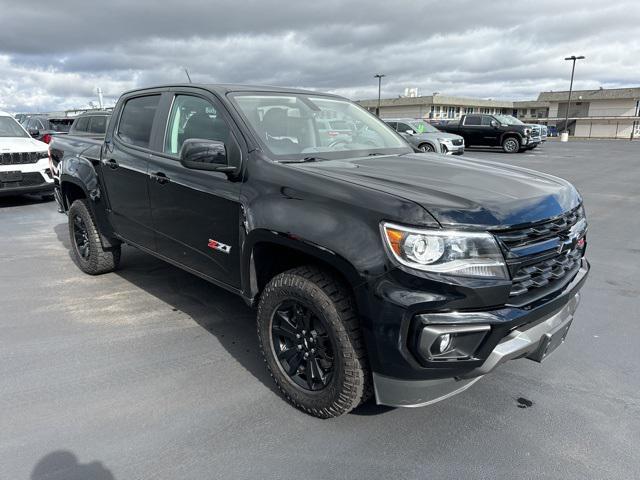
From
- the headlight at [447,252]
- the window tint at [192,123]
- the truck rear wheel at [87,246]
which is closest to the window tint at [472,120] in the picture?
the truck rear wheel at [87,246]

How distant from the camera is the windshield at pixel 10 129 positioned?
33.9ft

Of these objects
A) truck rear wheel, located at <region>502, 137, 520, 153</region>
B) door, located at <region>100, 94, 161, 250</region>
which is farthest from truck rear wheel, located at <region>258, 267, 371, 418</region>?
truck rear wheel, located at <region>502, 137, 520, 153</region>

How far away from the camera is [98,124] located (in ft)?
36.1

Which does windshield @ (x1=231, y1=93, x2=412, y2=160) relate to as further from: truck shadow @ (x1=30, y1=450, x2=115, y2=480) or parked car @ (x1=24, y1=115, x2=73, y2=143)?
parked car @ (x1=24, y1=115, x2=73, y2=143)

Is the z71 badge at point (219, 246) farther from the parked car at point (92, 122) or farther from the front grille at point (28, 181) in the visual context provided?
the parked car at point (92, 122)

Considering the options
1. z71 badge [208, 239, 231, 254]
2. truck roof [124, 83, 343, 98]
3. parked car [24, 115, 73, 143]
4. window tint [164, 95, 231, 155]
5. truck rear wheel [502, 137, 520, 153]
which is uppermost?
truck roof [124, 83, 343, 98]

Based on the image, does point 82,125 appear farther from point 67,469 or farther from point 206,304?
point 67,469

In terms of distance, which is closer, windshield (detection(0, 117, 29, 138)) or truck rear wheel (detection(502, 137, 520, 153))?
windshield (detection(0, 117, 29, 138))

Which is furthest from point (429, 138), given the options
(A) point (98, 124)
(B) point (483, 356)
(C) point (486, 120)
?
(B) point (483, 356)

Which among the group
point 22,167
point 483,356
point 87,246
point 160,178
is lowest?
point 87,246

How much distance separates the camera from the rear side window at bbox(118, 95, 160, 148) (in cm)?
406

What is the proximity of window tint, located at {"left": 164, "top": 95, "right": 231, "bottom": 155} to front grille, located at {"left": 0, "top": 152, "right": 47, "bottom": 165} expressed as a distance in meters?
7.22

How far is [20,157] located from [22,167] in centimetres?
20

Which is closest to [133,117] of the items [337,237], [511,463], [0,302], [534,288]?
[0,302]
